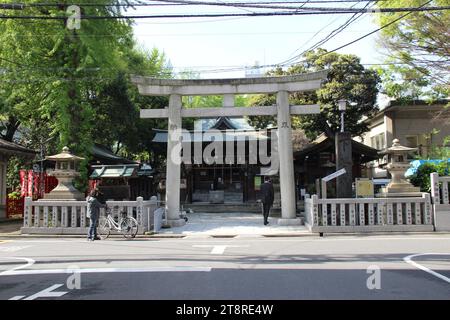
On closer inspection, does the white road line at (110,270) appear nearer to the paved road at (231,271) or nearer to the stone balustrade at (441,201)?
the paved road at (231,271)

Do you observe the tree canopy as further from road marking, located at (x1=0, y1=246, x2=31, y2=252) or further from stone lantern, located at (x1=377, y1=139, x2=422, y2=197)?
stone lantern, located at (x1=377, y1=139, x2=422, y2=197)

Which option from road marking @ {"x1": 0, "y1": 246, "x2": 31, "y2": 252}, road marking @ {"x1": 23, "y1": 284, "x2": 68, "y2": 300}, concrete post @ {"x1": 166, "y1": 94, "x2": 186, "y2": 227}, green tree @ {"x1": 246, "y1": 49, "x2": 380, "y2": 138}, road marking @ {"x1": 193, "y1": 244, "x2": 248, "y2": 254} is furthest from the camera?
green tree @ {"x1": 246, "y1": 49, "x2": 380, "y2": 138}

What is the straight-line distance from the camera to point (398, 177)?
16703 mm

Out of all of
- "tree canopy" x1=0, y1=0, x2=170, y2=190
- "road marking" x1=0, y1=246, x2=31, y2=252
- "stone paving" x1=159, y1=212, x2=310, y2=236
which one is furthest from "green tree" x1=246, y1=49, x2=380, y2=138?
"road marking" x1=0, y1=246, x2=31, y2=252

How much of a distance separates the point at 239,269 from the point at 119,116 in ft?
82.4

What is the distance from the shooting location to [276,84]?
18234 millimetres

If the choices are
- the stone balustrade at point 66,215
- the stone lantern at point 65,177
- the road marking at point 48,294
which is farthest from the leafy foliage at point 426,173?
the road marking at point 48,294

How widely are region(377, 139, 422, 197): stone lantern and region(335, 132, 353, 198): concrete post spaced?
53.4 inches

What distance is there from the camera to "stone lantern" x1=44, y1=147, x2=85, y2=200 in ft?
57.1

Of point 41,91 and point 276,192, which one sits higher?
point 41,91

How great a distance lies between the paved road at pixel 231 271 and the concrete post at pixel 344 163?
4370mm
